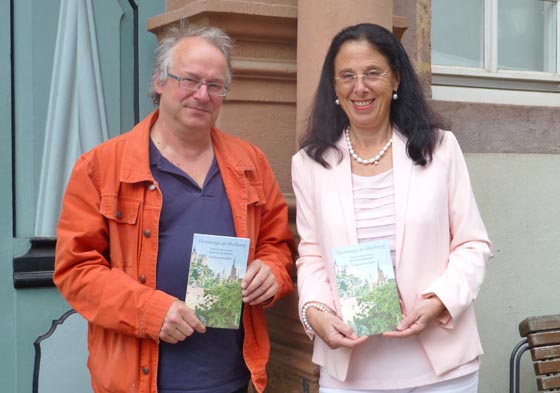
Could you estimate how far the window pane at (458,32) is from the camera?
430 centimetres

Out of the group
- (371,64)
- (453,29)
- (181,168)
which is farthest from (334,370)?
(453,29)

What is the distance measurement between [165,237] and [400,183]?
2.34 feet

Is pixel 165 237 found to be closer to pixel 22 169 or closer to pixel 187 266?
pixel 187 266

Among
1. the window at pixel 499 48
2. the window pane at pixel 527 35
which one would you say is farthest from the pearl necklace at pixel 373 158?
the window pane at pixel 527 35

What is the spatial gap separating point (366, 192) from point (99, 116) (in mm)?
1527

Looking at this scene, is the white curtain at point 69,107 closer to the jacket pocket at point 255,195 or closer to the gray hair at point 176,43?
the gray hair at point 176,43

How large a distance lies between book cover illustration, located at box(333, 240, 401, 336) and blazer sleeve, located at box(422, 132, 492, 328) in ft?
0.38

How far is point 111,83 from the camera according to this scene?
3449 mm

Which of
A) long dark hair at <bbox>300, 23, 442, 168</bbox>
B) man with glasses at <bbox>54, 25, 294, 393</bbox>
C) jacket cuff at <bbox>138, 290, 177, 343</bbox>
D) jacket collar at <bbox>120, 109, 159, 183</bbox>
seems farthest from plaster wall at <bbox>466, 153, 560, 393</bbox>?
jacket cuff at <bbox>138, 290, 177, 343</bbox>

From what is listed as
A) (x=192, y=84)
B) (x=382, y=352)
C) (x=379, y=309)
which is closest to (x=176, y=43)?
(x=192, y=84)

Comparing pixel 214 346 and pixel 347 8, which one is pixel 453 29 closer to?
pixel 347 8

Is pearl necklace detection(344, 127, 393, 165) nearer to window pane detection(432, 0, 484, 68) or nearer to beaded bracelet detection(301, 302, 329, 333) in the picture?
beaded bracelet detection(301, 302, 329, 333)

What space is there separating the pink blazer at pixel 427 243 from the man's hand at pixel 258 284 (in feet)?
0.32

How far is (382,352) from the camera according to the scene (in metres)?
2.28
